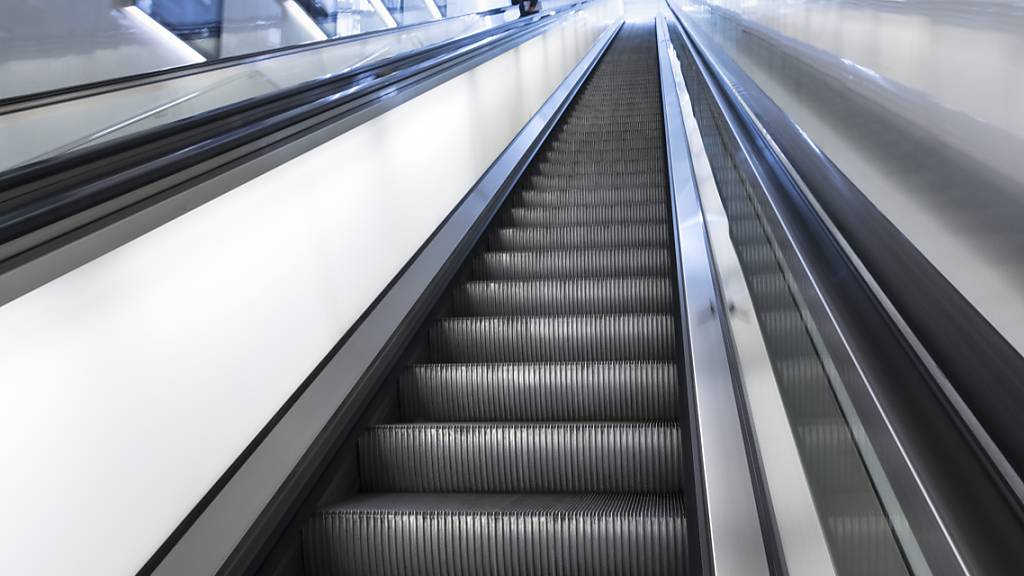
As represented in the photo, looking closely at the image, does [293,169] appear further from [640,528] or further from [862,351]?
[862,351]

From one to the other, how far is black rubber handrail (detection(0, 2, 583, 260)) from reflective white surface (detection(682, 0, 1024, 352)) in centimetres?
143

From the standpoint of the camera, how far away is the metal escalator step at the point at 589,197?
16.2 ft

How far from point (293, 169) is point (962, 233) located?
193 centimetres

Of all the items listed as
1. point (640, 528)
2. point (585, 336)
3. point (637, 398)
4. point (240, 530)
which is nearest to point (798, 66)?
point (585, 336)

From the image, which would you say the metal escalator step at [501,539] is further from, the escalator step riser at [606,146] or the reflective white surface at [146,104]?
the escalator step riser at [606,146]

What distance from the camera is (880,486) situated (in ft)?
2.97

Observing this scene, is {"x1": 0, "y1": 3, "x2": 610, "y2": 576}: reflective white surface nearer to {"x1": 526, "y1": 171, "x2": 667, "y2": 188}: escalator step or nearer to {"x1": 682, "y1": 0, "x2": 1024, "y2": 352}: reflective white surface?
{"x1": 682, "y1": 0, "x2": 1024, "y2": 352}: reflective white surface

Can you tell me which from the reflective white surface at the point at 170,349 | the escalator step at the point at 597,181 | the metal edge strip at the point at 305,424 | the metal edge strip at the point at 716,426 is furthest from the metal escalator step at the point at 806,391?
the escalator step at the point at 597,181

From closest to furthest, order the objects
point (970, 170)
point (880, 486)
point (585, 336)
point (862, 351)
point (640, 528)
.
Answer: point (880, 486) → point (862, 351) → point (970, 170) → point (640, 528) → point (585, 336)

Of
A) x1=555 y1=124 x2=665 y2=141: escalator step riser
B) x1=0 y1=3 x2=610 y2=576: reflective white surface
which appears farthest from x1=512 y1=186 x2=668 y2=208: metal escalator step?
x1=0 y1=3 x2=610 y2=576: reflective white surface

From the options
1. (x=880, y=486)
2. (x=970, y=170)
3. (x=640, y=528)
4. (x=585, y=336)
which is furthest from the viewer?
(x=585, y=336)

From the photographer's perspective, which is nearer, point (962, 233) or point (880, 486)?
point (880, 486)

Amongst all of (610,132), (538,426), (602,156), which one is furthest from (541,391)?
(610,132)

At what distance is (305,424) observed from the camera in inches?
91.9
